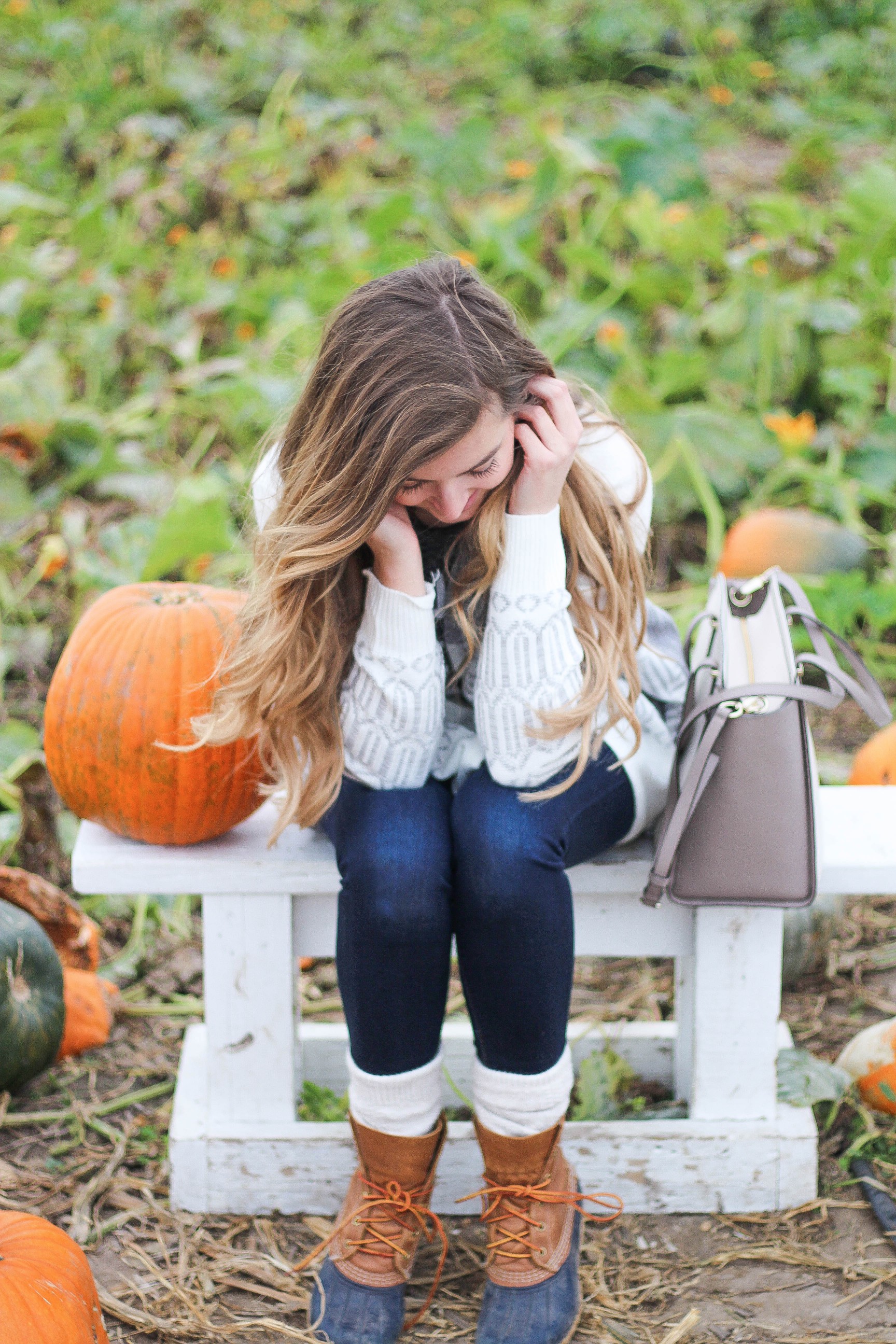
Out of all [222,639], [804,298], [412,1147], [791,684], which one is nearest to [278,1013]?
[412,1147]

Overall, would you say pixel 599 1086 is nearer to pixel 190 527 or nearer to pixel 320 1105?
pixel 320 1105

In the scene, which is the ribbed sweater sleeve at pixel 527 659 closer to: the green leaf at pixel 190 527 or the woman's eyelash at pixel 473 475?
the woman's eyelash at pixel 473 475

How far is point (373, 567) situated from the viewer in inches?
54.9

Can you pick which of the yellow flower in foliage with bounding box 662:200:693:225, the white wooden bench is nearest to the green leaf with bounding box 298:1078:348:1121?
the white wooden bench

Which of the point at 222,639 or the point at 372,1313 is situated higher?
the point at 222,639

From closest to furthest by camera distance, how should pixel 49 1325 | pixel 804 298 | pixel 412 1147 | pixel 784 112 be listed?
pixel 49 1325, pixel 412 1147, pixel 804 298, pixel 784 112

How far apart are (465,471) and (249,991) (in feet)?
2.19

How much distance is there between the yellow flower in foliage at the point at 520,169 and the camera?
402cm

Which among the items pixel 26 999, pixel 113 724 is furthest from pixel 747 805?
pixel 26 999

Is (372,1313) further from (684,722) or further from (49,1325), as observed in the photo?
(684,722)

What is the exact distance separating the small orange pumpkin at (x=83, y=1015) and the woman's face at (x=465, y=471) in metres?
0.93

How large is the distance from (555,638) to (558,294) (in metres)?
2.31

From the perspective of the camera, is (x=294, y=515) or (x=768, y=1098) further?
(x=768, y=1098)

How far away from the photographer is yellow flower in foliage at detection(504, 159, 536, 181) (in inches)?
158
